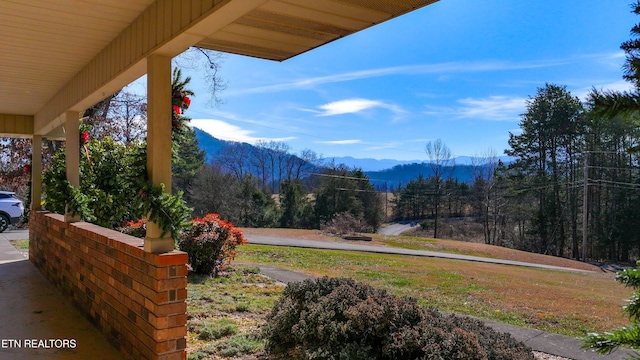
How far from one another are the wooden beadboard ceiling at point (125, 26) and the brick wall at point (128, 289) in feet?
5.22

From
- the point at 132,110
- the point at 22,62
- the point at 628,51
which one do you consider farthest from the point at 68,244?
the point at 132,110

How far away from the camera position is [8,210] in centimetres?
1411

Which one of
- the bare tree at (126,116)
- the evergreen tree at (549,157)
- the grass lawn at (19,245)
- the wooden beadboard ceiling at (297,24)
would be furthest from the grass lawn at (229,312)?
the evergreen tree at (549,157)

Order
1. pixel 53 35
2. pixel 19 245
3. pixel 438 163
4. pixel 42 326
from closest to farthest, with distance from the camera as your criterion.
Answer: pixel 53 35
pixel 42 326
pixel 19 245
pixel 438 163

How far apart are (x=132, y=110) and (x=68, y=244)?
36.3ft

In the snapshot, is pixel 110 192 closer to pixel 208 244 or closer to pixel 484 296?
pixel 208 244

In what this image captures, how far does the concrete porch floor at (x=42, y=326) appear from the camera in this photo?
133 inches

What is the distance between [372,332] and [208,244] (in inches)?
175

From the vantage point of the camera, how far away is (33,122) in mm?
7301

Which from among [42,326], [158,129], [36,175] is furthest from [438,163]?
[158,129]

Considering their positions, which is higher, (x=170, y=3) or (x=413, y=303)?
(x=170, y=3)

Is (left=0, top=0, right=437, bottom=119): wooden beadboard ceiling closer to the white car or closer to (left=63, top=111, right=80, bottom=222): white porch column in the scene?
(left=63, top=111, right=80, bottom=222): white porch column

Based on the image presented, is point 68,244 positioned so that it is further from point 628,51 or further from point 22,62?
point 628,51

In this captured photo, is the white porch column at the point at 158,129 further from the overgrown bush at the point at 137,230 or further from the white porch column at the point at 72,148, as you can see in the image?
the overgrown bush at the point at 137,230
